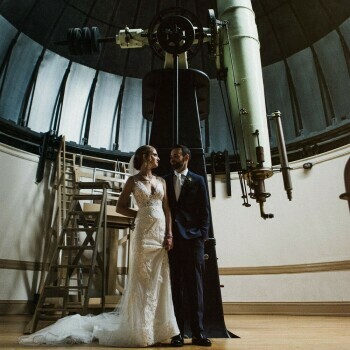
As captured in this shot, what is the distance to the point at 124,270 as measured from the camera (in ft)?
22.1

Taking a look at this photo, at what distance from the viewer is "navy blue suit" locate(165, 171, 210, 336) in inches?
108

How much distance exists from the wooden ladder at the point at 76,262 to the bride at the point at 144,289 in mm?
774

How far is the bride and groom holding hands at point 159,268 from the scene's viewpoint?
8.58 ft

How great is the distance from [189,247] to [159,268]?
28 cm

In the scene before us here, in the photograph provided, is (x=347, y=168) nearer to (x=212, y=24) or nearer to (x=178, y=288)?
(x=178, y=288)

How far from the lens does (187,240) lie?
280cm

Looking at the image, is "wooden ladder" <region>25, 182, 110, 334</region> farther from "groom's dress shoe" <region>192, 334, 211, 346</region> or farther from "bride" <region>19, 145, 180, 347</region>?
"groom's dress shoe" <region>192, 334, 211, 346</region>

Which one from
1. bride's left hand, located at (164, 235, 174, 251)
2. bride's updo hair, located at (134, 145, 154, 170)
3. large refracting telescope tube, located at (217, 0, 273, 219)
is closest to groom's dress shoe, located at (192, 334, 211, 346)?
bride's left hand, located at (164, 235, 174, 251)

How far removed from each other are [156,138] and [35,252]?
146 inches

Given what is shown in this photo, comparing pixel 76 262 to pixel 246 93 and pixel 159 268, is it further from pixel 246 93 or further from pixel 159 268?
pixel 246 93

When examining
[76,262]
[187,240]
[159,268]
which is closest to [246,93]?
[187,240]

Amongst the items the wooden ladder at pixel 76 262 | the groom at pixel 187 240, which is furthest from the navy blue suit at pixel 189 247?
the wooden ladder at pixel 76 262

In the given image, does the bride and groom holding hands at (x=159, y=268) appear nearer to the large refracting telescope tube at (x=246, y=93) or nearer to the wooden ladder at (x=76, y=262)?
the wooden ladder at (x=76, y=262)

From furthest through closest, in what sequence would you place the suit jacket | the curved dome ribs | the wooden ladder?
the curved dome ribs, the wooden ladder, the suit jacket
